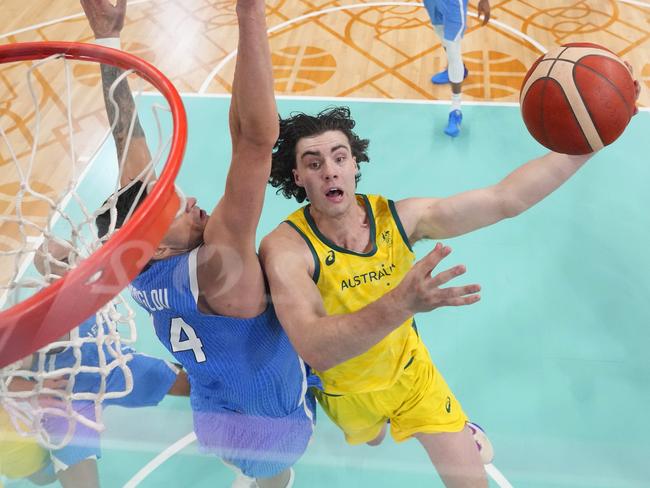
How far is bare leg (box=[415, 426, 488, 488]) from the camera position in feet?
6.74

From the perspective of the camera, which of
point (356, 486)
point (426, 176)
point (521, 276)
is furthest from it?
point (426, 176)

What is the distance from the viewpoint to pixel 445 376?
2734 mm

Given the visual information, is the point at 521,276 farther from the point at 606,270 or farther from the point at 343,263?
the point at 343,263

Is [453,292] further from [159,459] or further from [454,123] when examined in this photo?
[454,123]

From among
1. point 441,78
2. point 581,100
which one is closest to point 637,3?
point 441,78

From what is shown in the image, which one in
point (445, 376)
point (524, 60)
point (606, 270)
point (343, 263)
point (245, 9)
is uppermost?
point (524, 60)

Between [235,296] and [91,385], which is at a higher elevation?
[235,296]

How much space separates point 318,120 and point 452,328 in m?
1.25

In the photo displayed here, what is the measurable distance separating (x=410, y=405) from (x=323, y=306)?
0.50m

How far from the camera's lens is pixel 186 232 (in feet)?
5.58

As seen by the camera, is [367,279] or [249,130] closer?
[249,130]

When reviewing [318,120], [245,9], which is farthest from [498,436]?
[245,9]

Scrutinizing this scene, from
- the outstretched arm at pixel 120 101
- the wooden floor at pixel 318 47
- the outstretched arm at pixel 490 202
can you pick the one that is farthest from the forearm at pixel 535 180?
the wooden floor at pixel 318 47

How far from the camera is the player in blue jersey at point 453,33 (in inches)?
141
